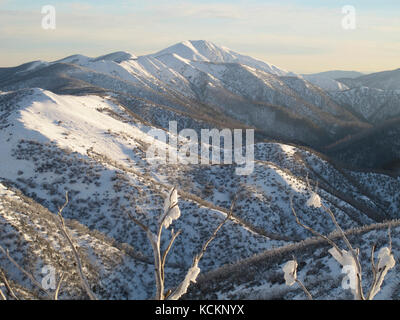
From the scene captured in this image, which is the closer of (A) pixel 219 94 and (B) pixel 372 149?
(B) pixel 372 149

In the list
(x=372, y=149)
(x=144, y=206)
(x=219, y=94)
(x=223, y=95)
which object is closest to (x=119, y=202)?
(x=144, y=206)

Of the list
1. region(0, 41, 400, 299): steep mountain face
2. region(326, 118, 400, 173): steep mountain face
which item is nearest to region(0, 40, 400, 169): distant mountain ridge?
region(326, 118, 400, 173): steep mountain face

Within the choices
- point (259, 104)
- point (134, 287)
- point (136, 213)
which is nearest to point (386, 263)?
point (134, 287)

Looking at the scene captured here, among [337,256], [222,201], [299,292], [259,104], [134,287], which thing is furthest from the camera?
[259,104]

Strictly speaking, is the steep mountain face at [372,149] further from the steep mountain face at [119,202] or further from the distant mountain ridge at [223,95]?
the steep mountain face at [119,202]

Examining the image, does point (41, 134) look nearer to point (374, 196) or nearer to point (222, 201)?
point (222, 201)

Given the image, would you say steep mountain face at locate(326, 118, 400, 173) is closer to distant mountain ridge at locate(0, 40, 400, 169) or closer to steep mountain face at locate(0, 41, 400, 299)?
distant mountain ridge at locate(0, 40, 400, 169)

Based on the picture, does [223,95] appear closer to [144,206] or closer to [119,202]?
[144,206]

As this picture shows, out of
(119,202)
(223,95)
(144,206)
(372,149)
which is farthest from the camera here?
(223,95)

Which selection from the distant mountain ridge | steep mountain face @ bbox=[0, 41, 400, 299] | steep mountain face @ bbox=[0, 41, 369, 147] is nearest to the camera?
steep mountain face @ bbox=[0, 41, 400, 299]

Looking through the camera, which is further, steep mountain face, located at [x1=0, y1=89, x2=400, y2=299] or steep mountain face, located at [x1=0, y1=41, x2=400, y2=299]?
steep mountain face, located at [x1=0, y1=89, x2=400, y2=299]

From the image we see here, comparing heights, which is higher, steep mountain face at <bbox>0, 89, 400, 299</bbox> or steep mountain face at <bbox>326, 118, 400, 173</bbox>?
steep mountain face at <bbox>0, 89, 400, 299</bbox>
